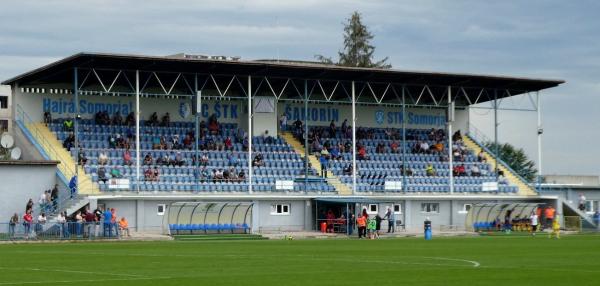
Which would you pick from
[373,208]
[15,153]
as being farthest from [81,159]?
[373,208]

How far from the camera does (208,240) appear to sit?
192 ft

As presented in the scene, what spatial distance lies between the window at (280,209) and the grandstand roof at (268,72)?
7.68 meters

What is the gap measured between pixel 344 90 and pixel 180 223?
18.3 meters

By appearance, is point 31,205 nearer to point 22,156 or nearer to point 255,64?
point 22,156

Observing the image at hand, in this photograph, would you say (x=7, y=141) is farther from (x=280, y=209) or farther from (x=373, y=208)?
(x=373, y=208)

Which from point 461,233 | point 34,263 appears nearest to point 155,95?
point 461,233

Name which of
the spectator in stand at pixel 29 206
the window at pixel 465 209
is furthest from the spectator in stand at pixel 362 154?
the spectator in stand at pixel 29 206

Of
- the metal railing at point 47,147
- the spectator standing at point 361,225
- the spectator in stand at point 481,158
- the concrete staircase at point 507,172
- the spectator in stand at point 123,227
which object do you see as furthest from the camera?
the spectator in stand at point 481,158

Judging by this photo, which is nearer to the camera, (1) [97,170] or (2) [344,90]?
(1) [97,170]

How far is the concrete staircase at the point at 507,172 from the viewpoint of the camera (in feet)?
254

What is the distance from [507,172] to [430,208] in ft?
28.9

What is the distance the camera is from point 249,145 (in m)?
68.4

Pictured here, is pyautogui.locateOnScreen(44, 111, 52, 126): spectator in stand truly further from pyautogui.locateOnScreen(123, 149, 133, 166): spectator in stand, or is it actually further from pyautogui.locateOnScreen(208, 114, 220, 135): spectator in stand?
pyautogui.locateOnScreen(208, 114, 220, 135): spectator in stand

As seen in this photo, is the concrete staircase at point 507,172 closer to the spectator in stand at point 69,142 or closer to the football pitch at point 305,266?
the spectator in stand at point 69,142
